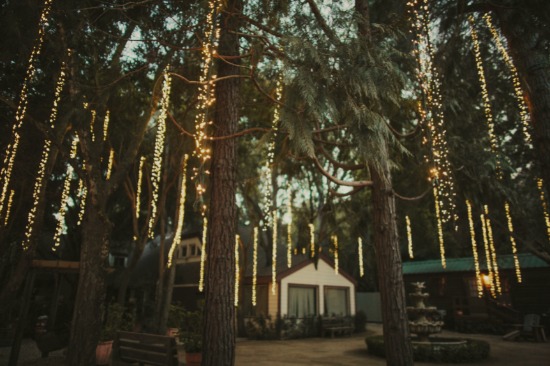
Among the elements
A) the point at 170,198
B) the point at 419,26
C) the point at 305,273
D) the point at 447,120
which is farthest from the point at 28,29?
the point at 305,273

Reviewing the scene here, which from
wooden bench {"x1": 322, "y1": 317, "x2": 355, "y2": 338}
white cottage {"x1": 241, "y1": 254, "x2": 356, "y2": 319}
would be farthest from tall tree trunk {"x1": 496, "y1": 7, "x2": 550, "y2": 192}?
wooden bench {"x1": 322, "y1": 317, "x2": 355, "y2": 338}

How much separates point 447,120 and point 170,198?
13759 mm

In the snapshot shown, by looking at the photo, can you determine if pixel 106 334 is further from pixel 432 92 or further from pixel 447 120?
pixel 447 120

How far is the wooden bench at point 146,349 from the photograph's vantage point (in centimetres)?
749

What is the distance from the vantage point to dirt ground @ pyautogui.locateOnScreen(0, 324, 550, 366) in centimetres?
1057

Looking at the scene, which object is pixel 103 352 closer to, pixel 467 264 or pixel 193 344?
pixel 193 344

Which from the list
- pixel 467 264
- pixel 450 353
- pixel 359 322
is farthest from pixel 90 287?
pixel 467 264

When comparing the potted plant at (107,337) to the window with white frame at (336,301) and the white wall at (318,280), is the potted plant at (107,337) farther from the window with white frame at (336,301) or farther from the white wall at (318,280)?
the window with white frame at (336,301)

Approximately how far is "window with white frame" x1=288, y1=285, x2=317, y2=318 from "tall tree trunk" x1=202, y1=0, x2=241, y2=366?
14.8 meters

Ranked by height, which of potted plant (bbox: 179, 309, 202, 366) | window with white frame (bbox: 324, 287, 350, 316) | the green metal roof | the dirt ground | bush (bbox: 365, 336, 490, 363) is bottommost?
the dirt ground

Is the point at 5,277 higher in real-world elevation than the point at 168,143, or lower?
lower

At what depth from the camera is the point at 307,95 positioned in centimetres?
367

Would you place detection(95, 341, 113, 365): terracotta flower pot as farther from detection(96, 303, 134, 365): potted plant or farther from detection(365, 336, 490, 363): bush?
Answer: detection(365, 336, 490, 363): bush

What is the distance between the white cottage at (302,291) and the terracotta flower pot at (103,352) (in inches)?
391
